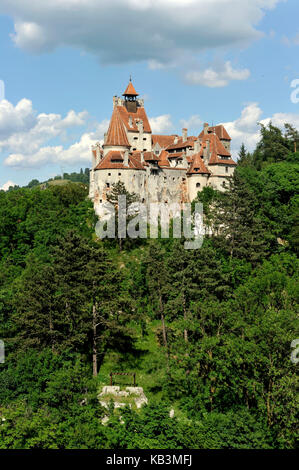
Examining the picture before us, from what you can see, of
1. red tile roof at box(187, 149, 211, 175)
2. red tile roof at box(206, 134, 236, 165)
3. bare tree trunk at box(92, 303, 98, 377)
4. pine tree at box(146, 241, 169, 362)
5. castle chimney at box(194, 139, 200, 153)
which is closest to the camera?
bare tree trunk at box(92, 303, 98, 377)

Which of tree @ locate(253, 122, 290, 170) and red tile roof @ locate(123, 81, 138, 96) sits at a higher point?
red tile roof @ locate(123, 81, 138, 96)

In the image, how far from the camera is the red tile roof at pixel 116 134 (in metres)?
69.4

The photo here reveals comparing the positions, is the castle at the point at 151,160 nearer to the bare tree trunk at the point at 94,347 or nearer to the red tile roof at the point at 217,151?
the red tile roof at the point at 217,151

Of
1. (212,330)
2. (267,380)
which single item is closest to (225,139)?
(212,330)

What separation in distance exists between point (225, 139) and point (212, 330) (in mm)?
53512

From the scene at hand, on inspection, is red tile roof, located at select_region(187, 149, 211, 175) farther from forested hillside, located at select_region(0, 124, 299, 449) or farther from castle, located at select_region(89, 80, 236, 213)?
forested hillside, located at select_region(0, 124, 299, 449)

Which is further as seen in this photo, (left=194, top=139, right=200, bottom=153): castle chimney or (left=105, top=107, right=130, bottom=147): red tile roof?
(left=194, top=139, right=200, bottom=153): castle chimney

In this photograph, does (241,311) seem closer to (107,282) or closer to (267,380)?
(267,380)

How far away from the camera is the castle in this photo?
6706 cm

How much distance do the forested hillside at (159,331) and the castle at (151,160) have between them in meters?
7.45

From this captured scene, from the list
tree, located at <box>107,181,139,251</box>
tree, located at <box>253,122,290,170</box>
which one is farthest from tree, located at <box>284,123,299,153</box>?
tree, located at <box>107,181,139,251</box>

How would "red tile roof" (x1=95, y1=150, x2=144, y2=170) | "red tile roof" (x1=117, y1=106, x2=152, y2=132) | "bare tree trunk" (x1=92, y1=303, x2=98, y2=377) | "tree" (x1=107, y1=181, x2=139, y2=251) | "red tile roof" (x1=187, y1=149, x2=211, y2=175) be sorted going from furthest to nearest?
"red tile roof" (x1=117, y1=106, x2=152, y2=132), "red tile roof" (x1=187, y1=149, x2=211, y2=175), "red tile roof" (x1=95, y1=150, x2=144, y2=170), "tree" (x1=107, y1=181, x2=139, y2=251), "bare tree trunk" (x1=92, y1=303, x2=98, y2=377)

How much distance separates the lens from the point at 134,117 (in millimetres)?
78062

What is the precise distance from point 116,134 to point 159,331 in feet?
118
